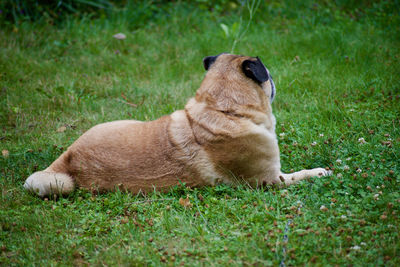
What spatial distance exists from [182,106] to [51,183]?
2.51 m

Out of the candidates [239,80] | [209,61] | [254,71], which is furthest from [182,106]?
[254,71]

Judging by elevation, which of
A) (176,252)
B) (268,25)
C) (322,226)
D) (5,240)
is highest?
(268,25)

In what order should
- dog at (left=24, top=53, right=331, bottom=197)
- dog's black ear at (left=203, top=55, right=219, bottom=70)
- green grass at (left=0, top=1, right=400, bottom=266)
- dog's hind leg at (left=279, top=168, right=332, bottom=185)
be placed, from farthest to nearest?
dog's black ear at (left=203, top=55, right=219, bottom=70)
dog's hind leg at (left=279, top=168, right=332, bottom=185)
dog at (left=24, top=53, right=331, bottom=197)
green grass at (left=0, top=1, right=400, bottom=266)

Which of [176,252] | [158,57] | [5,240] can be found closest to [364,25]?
[158,57]

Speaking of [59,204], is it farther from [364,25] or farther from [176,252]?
[364,25]

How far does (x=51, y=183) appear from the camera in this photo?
3.80 metres

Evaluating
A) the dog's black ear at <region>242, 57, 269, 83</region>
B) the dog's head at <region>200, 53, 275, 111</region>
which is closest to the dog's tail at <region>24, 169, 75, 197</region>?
the dog's head at <region>200, 53, 275, 111</region>

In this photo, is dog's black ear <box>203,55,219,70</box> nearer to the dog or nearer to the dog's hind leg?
the dog

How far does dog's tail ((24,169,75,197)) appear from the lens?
3792mm

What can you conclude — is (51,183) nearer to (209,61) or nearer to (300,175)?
(209,61)

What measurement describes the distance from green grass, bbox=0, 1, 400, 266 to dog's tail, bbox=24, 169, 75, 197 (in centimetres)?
11

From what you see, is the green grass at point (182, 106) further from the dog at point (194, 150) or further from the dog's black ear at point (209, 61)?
the dog's black ear at point (209, 61)

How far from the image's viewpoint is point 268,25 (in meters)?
7.89

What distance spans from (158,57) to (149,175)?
4.03 m
